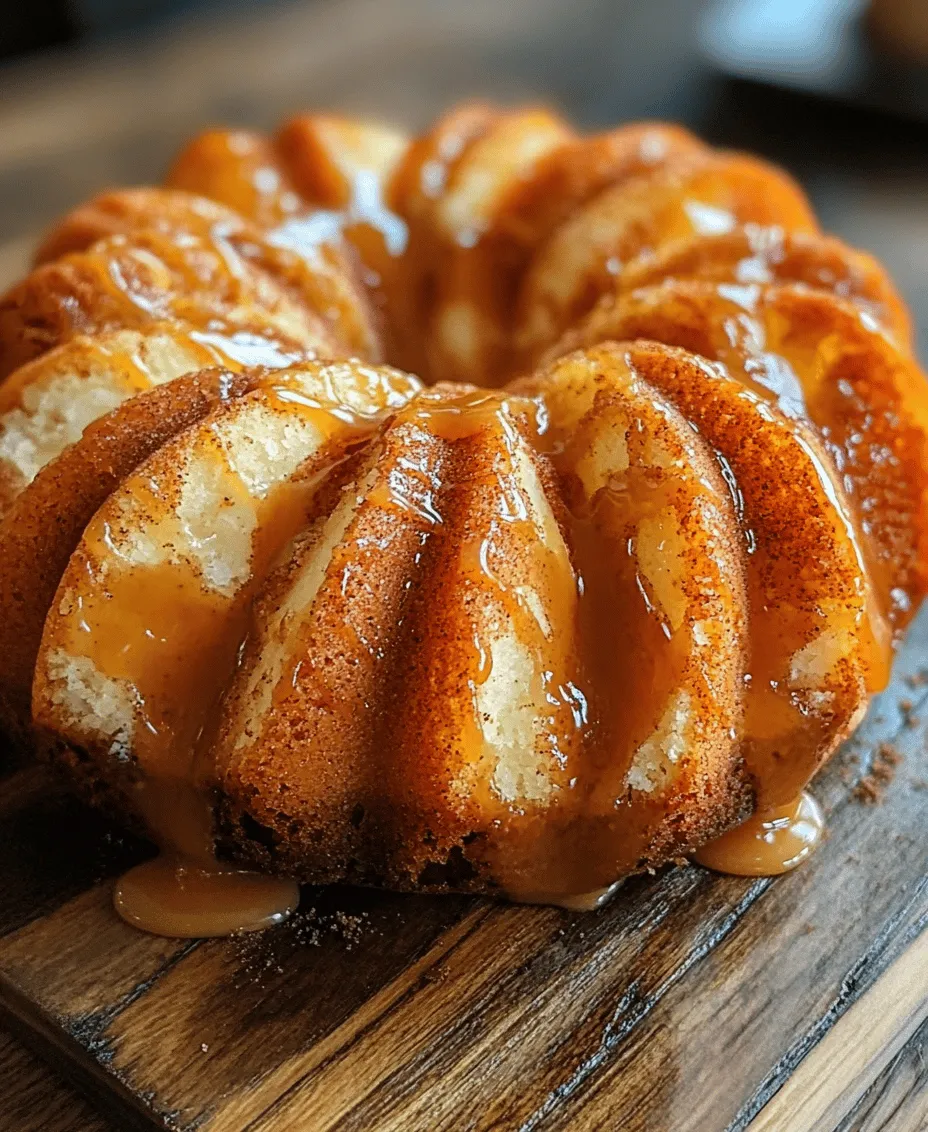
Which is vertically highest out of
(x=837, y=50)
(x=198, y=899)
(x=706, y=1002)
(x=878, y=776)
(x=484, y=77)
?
(x=837, y=50)

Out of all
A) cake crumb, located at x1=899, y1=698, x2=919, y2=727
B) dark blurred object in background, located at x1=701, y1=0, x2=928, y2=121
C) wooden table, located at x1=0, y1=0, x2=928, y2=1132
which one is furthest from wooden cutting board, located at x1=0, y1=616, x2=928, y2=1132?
dark blurred object in background, located at x1=701, y1=0, x2=928, y2=121

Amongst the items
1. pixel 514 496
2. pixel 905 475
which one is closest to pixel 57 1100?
pixel 514 496

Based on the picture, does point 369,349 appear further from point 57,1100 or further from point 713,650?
point 57,1100

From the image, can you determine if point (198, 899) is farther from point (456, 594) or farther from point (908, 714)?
point (908, 714)

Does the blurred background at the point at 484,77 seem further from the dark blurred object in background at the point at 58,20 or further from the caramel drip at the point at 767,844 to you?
the caramel drip at the point at 767,844

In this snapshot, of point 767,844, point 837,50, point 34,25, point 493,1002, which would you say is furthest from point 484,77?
point 493,1002

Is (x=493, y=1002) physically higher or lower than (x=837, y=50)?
lower

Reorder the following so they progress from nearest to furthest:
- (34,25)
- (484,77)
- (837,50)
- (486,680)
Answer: (486,680) < (837,50) < (34,25) < (484,77)
